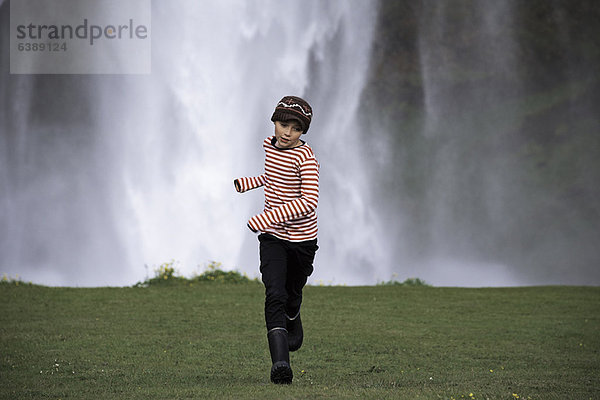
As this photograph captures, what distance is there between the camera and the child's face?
6.37 m

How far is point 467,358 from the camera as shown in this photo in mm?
8938

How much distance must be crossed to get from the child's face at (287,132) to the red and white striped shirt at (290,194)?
0.05 metres

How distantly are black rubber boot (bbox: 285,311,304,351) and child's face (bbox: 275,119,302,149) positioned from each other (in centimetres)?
142

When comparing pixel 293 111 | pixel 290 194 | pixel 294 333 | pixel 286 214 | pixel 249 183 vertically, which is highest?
pixel 293 111

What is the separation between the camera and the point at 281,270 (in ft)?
20.7

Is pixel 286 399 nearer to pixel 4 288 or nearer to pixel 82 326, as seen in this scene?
pixel 82 326

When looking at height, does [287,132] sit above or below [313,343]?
above

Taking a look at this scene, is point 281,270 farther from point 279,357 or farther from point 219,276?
point 219,276

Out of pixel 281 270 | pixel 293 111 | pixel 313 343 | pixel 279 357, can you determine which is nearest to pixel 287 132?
pixel 293 111

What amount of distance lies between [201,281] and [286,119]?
11.0 metres

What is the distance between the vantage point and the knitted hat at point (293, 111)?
6363mm

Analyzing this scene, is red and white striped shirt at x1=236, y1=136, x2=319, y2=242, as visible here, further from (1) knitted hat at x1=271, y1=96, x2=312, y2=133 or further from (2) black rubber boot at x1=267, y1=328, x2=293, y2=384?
(2) black rubber boot at x1=267, y1=328, x2=293, y2=384

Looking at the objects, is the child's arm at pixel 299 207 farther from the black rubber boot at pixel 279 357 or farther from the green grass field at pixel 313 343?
the green grass field at pixel 313 343

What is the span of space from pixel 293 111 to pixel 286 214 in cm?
79
